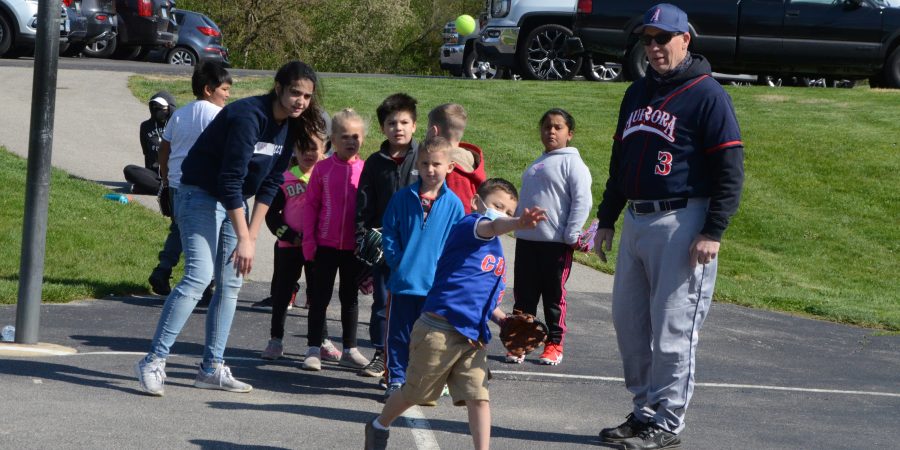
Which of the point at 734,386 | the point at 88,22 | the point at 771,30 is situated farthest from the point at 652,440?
the point at 88,22

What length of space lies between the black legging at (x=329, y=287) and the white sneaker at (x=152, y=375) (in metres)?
1.16

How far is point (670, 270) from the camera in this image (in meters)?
5.71

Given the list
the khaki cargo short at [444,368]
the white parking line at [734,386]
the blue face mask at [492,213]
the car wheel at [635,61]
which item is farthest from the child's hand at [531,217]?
the car wheel at [635,61]

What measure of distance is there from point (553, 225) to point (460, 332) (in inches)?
104

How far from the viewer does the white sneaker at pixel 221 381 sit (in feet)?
21.1

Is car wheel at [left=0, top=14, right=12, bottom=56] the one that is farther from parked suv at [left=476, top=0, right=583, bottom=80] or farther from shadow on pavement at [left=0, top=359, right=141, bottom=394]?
shadow on pavement at [left=0, top=359, right=141, bottom=394]

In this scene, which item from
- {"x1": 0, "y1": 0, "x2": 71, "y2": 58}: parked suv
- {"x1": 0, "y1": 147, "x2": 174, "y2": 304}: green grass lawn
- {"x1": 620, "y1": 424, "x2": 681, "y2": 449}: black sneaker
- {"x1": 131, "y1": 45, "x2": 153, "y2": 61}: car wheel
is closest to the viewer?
{"x1": 620, "y1": 424, "x2": 681, "y2": 449}: black sneaker

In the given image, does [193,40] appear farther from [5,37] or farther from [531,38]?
[531,38]

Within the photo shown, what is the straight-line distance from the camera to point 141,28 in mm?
28594

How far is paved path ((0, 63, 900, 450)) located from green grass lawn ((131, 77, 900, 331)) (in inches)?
82.2

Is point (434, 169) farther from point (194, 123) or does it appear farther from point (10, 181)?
point (10, 181)

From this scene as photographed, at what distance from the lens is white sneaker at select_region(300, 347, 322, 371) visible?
7102 millimetres

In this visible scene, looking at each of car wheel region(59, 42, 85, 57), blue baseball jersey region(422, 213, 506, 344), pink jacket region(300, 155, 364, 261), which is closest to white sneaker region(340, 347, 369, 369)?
Result: pink jacket region(300, 155, 364, 261)

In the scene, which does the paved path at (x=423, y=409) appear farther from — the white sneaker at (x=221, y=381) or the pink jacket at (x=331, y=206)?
the pink jacket at (x=331, y=206)
